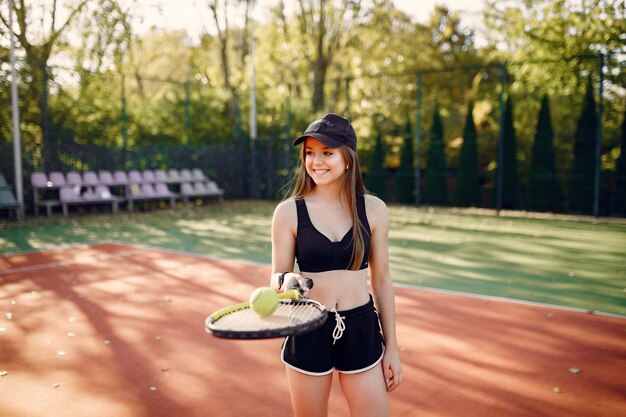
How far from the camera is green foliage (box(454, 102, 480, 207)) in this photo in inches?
738

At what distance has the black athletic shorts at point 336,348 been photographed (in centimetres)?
228

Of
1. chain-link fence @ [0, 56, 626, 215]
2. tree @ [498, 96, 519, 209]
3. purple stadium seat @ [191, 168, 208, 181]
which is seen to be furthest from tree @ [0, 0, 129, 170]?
tree @ [498, 96, 519, 209]

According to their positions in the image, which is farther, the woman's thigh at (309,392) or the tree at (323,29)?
the tree at (323,29)

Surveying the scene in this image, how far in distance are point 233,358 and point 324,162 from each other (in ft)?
8.96

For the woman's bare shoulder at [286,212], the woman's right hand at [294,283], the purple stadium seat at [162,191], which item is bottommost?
the purple stadium seat at [162,191]

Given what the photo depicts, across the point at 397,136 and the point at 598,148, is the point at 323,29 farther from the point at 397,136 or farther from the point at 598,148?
the point at 598,148

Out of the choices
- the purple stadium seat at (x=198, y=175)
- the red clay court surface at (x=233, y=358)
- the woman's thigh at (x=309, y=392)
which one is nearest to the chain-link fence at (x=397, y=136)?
the purple stadium seat at (x=198, y=175)

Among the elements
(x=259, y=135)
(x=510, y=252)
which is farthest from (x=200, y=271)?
(x=259, y=135)

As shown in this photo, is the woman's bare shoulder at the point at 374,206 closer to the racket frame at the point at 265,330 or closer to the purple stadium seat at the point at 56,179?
the racket frame at the point at 265,330

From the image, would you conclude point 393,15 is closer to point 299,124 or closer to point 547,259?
point 299,124

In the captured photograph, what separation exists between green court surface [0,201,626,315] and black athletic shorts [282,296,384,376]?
477 cm

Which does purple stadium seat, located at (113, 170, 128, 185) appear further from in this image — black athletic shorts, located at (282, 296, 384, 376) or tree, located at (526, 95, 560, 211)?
black athletic shorts, located at (282, 296, 384, 376)

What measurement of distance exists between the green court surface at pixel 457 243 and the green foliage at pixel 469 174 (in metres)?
1.11

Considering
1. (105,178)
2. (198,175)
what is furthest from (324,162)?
(198,175)
